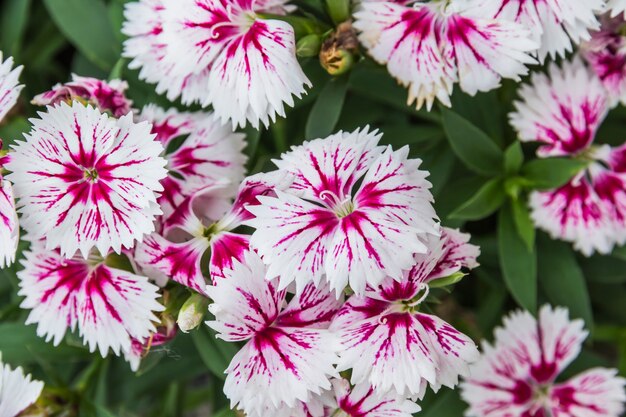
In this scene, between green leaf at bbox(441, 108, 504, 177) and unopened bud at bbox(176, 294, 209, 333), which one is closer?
unopened bud at bbox(176, 294, 209, 333)

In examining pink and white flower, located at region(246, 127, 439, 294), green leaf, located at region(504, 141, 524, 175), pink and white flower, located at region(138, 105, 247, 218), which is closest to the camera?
pink and white flower, located at region(246, 127, 439, 294)

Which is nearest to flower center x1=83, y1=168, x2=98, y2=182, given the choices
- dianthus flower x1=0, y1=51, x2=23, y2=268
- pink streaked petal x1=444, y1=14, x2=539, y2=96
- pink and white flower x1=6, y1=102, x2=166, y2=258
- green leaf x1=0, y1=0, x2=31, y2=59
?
pink and white flower x1=6, y1=102, x2=166, y2=258

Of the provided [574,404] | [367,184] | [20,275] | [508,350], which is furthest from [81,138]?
[574,404]

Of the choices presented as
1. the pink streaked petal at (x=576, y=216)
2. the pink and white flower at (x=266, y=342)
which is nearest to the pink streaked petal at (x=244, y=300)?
the pink and white flower at (x=266, y=342)

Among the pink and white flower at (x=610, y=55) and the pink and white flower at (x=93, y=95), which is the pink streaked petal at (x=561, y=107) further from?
the pink and white flower at (x=93, y=95)

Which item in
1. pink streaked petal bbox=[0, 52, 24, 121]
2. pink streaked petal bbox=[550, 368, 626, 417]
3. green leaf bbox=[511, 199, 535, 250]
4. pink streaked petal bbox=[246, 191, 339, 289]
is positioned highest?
pink streaked petal bbox=[0, 52, 24, 121]

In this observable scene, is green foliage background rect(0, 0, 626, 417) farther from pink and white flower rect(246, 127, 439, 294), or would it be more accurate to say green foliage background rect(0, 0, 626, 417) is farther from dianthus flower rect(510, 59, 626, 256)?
pink and white flower rect(246, 127, 439, 294)

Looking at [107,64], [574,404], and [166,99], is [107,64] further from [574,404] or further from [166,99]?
[574,404]
